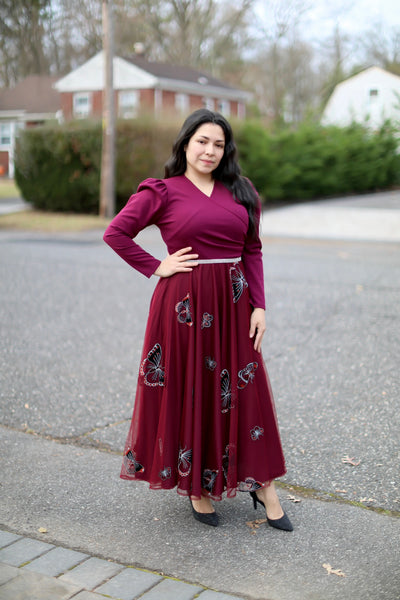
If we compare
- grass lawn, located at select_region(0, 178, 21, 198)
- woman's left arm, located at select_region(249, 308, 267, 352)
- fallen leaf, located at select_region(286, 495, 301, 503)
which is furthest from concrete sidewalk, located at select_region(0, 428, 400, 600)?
grass lawn, located at select_region(0, 178, 21, 198)

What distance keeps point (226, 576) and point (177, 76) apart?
126 feet

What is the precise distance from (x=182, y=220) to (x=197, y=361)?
2.03 feet

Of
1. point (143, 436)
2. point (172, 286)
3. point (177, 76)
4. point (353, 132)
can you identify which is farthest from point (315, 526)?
point (177, 76)

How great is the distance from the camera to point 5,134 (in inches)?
1795

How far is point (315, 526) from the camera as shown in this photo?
3262 mm

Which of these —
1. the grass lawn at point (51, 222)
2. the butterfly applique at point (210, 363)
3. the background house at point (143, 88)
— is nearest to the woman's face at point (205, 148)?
the butterfly applique at point (210, 363)

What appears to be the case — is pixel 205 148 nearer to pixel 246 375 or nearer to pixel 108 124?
pixel 246 375

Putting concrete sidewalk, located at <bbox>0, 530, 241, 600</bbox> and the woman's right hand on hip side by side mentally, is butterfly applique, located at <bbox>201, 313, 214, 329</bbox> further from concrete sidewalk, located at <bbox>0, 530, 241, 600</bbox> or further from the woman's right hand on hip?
concrete sidewalk, located at <bbox>0, 530, 241, 600</bbox>

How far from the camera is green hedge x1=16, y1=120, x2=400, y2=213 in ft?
62.6

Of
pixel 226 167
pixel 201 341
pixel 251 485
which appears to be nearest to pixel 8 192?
pixel 226 167

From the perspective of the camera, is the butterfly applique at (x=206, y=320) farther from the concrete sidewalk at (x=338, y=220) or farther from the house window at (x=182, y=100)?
the house window at (x=182, y=100)

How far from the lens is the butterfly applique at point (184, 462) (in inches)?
125

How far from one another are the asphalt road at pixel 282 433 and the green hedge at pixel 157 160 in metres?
10.4

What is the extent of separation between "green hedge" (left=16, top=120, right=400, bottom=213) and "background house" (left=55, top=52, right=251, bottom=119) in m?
9.97
